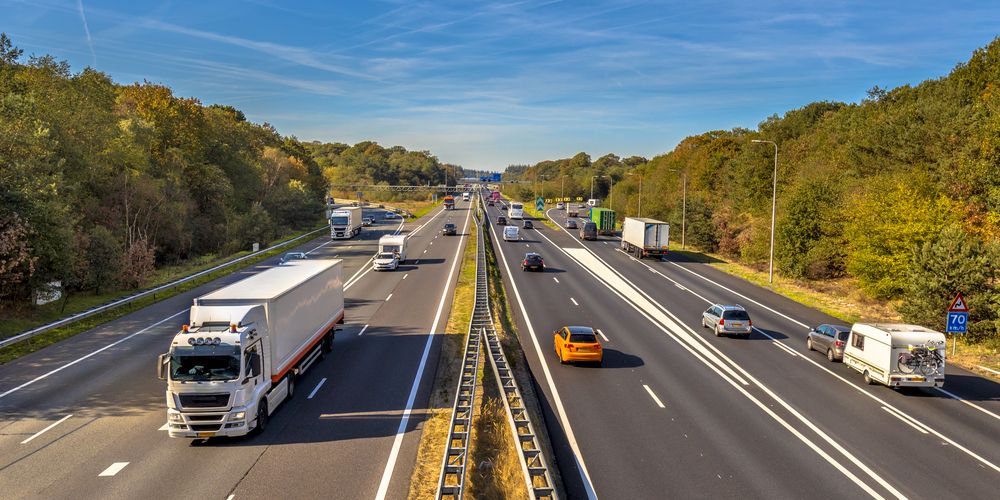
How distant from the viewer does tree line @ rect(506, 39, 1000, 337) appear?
29.5 meters

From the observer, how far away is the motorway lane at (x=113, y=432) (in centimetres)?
1305

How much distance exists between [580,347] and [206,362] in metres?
13.8

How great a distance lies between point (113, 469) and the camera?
539 inches

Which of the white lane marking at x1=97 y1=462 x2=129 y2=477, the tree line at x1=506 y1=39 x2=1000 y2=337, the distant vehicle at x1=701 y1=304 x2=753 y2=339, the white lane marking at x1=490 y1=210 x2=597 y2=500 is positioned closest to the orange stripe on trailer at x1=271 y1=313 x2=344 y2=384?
the white lane marking at x1=97 y1=462 x2=129 y2=477

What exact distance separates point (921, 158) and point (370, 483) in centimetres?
5167

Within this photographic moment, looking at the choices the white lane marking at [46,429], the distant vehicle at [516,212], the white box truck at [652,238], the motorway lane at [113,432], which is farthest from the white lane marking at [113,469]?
the distant vehicle at [516,212]

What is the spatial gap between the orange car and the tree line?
17661mm

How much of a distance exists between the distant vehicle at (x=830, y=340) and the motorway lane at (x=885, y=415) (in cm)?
46

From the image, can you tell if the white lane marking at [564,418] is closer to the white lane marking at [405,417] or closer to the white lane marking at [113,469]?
the white lane marking at [405,417]

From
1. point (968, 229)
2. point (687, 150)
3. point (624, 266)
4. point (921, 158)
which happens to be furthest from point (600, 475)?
point (687, 150)

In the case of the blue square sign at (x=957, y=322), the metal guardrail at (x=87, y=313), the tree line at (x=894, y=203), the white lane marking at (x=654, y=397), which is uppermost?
the tree line at (x=894, y=203)

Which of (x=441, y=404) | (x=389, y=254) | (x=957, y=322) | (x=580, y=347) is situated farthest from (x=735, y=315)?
(x=389, y=254)

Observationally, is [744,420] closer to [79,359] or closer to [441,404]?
[441,404]

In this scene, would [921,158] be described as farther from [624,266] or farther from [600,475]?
[600,475]
